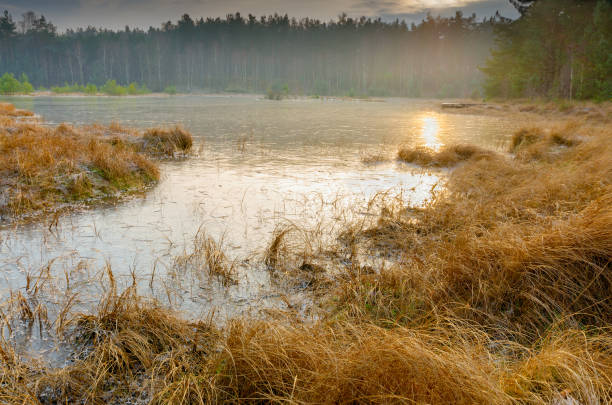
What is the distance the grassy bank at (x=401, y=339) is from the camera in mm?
2404

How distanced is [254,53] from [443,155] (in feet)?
427

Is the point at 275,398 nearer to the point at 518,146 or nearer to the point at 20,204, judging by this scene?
the point at 20,204

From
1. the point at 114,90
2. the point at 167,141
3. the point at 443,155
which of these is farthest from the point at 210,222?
the point at 114,90

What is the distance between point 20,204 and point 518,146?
48.9 feet

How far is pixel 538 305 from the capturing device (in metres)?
3.62

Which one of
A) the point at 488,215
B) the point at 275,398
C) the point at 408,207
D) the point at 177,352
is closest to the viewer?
the point at 275,398

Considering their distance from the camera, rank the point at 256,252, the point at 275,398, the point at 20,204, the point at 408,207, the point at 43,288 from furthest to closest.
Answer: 1. the point at 408,207
2. the point at 20,204
3. the point at 256,252
4. the point at 43,288
5. the point at 275,398

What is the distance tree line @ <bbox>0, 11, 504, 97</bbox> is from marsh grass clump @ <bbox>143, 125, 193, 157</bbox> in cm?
9139

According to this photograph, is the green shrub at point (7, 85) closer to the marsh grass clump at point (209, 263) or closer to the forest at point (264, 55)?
the forest at point (264, 55)

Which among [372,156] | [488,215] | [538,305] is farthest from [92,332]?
[372,156]

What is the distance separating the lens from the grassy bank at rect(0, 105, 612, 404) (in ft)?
7.89

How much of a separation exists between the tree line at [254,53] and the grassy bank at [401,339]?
103268 mm

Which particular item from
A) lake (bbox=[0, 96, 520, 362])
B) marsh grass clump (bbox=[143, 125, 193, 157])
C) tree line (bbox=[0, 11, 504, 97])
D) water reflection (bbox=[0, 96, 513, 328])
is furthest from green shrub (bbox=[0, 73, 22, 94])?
lake (bbox=[0, 96, 520, 362])

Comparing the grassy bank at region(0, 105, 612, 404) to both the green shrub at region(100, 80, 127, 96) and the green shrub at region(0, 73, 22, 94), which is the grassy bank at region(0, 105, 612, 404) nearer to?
the green shrub at region(0, 73, 22, 94)
